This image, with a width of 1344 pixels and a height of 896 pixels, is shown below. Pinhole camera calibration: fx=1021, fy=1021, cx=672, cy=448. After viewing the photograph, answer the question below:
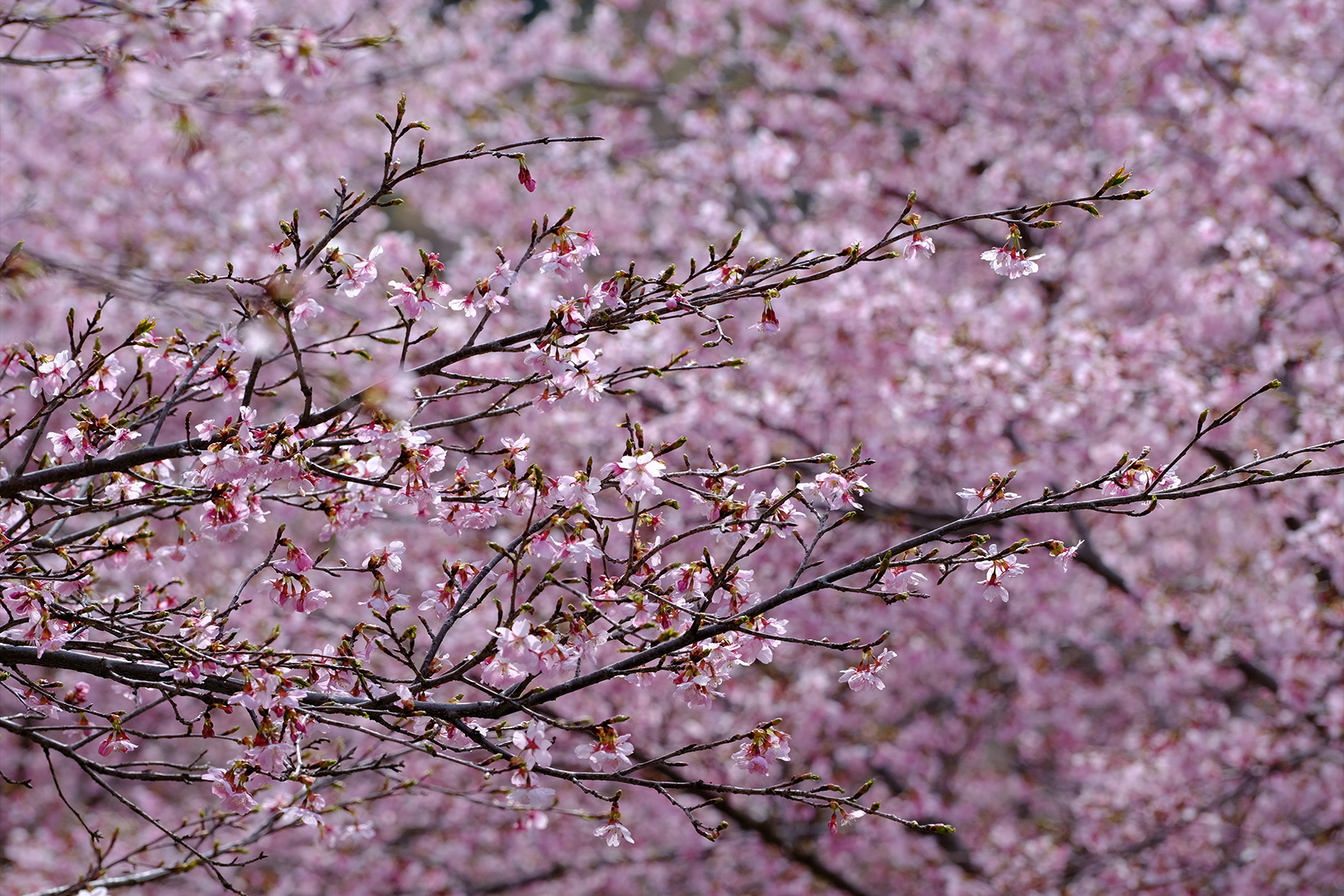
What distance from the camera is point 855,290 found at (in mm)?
8148

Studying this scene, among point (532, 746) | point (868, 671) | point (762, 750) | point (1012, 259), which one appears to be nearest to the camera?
point (532, 746)

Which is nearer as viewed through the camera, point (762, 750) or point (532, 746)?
point (532, 746)

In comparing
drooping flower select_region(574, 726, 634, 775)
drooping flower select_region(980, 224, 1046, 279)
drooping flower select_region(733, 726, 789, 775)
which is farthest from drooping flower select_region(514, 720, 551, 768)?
drooping flower select_region(980, 224, 1046, 279)

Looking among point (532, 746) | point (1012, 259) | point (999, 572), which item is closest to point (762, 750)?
point (532, 746)

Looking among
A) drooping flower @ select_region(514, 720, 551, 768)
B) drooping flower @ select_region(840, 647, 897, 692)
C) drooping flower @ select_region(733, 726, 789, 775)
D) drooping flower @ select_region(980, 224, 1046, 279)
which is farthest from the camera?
drooping flower @ select_region(980, 224, 1046, 279)

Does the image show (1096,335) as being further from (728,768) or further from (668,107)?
(668,107)

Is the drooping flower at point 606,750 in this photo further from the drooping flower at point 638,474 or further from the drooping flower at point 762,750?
the drooping flower at point 638,474

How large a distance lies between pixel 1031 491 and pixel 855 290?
2.20 metres

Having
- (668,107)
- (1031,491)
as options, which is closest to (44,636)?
(1031,491)

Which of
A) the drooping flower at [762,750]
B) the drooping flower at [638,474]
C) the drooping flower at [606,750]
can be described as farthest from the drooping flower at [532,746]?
the drooping flower at [638,474]

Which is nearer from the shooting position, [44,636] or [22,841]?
[44,636]

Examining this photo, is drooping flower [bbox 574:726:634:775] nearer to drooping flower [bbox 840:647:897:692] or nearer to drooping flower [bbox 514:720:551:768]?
drooping flower [bbox 514:720:551:768]

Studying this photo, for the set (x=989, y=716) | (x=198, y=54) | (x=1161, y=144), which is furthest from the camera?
(x=989, y=716)

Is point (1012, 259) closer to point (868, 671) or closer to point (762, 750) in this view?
point (868, 671)
